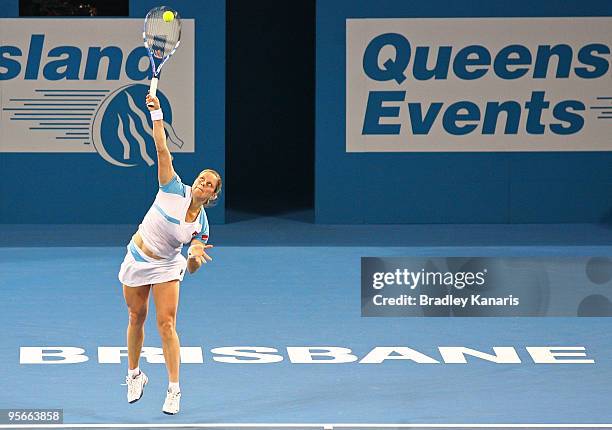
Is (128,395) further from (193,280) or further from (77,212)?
(77,212)

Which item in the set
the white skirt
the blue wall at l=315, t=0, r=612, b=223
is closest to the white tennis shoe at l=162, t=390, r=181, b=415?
the white skirt

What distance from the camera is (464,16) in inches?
643

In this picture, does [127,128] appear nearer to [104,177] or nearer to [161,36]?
[104,177]

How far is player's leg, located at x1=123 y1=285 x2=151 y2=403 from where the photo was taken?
8.75 m

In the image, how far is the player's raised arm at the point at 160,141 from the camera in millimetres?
8295

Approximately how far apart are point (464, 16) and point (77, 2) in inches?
229

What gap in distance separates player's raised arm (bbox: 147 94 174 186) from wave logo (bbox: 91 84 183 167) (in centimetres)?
777

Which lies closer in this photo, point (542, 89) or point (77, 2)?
point (542, 89)

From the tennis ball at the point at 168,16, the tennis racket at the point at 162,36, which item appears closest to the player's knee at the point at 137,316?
the tennis racket at the point at 162,36

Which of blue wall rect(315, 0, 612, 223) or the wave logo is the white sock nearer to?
the wave logo

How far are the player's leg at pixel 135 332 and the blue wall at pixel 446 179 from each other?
7782mm

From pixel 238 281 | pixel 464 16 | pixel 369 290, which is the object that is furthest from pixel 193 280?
pixel 464 16

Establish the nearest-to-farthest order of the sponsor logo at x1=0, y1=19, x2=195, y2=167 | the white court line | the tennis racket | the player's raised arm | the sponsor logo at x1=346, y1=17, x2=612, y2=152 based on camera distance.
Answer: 1. the player's raised arm
2. the white court line
3. the tennis racket
4. the sponsor logo at x1=0, y1=19, x2=195, y2=167
5. the sponsor logo at x1=346, y1=17, x2=612, y2=152

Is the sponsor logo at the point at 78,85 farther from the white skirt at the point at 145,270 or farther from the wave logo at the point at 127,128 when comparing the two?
the white skirt at the point at 145,270
